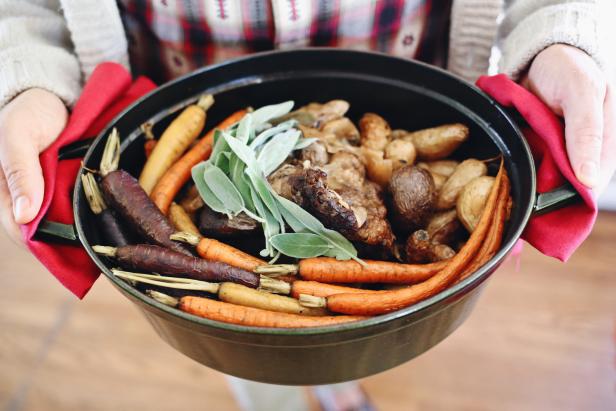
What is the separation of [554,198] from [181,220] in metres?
0.51

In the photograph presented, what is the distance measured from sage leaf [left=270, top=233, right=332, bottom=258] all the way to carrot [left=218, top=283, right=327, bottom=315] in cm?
6

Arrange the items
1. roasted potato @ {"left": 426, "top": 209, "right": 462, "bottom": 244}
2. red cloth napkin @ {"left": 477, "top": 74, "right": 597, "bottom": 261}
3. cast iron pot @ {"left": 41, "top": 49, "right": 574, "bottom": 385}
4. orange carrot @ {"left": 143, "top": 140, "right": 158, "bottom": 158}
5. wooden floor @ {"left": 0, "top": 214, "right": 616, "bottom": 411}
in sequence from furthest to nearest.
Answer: wooden floor @ {"left": 0, "top": 214, "right": 616, "bottom": 411}
orange carrot @ {"left": 143, "top": 140, "right": 158, "bottom": 158}
roasted potato @ {"left": 426, "top": 209, "right": 462, "bottom": 244}
red cloth napkin @ {"left": 477, "top": 74, "right": 597, "bottom": 261}
cast iron pot @ {"left": 41, "top": 49, "right": 574, "bottom": 385}

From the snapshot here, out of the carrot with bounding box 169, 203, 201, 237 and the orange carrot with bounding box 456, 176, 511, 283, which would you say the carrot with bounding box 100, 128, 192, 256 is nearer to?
the carrot with bounding box 169, 203, 201, 237

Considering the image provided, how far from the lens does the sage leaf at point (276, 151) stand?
0.85 m

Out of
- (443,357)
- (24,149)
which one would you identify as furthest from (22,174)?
(443,357)

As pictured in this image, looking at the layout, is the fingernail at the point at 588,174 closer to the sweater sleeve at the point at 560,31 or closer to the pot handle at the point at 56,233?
the sweater sleeve at the point at 560,31

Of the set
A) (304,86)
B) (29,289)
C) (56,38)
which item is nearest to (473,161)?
(304,86)

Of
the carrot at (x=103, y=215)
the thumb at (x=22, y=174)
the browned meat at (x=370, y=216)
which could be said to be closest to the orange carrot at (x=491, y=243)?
the browned meat at (x=370, y=216)

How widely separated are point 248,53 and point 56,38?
35 cm

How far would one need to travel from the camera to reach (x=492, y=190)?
795 mm

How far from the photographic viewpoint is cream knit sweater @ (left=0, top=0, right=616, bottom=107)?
89 cm

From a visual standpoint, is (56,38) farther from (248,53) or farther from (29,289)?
(29,289)

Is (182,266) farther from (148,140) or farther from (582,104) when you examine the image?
(582,104)

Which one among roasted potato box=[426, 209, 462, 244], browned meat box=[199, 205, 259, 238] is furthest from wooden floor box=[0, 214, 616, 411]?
browned meat box=[199, 205, 259, 238]
